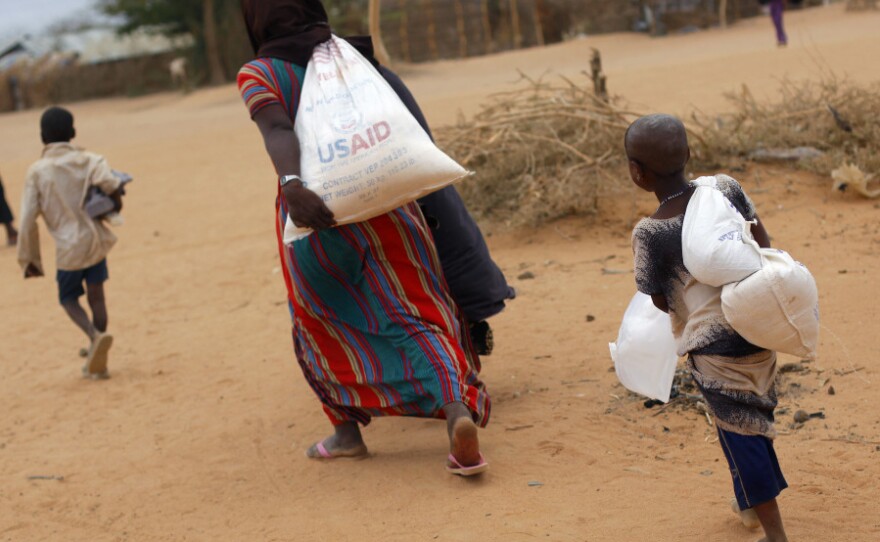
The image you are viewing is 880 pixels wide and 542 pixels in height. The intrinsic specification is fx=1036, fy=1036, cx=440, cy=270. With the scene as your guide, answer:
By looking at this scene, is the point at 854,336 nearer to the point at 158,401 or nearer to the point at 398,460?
the point at 398,460

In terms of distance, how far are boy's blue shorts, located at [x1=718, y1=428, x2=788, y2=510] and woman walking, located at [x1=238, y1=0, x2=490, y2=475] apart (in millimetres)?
1059

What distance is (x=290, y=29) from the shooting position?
369 centimetres

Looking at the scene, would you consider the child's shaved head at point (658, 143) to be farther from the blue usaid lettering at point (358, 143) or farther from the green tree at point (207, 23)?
the green tree at point (207, 23)

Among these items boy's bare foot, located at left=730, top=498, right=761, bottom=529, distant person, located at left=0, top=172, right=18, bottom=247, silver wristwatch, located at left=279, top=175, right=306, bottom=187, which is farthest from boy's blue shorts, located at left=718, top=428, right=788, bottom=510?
distant person, located at left=0, top=172, right=18, bottom=247

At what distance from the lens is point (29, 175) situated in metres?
5.63

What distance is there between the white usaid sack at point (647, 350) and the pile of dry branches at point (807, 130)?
408 cm

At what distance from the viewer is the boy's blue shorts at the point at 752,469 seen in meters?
2.61

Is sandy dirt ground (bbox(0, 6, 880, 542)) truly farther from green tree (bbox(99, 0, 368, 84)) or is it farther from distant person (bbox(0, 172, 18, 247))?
green tree (bbox(99, 0, 368, 84))

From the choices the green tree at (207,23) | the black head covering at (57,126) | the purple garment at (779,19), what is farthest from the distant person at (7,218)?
the green tree at (207,23)

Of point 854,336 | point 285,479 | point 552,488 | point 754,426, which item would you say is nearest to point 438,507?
point 552,488

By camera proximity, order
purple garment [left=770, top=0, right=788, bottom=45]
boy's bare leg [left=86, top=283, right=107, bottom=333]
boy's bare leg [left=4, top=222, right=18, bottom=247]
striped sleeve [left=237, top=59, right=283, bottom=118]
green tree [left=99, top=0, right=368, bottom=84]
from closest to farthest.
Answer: striped sleeve [left=237, top=59, right=283, bottom=118] → boy's bare leg [left=86, top=283, right=107, bottom=333] → boy's bare leg [left=4, top=222, right=18, bottom=247] → purple garment [left=770, top=0, right=788, bottom=45] → green tree [left=99, top=0, right=368, bottom=84]

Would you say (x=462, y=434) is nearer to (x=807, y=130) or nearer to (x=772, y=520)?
(x=772, y=520)

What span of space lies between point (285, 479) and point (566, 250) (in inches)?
131

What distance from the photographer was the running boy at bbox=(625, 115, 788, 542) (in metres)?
2.62
